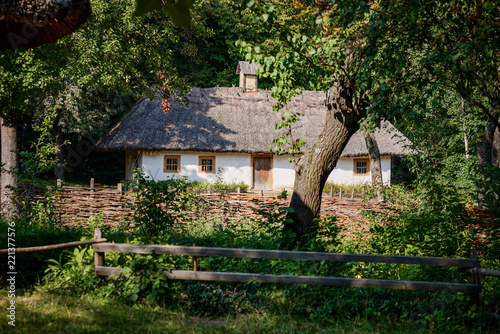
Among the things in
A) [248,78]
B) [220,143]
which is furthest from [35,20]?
[248,78]

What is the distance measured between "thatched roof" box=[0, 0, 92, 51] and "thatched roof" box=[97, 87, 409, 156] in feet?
56.6

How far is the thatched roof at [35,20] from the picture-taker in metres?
2.40

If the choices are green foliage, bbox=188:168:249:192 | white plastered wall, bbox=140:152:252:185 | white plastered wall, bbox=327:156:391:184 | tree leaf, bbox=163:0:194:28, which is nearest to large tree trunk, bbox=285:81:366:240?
tree leaf, bbox=163:0:194:28

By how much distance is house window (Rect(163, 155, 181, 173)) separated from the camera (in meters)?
20.5

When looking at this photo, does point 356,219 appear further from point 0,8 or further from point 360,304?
point 0,8

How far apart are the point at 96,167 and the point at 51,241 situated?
20.2m

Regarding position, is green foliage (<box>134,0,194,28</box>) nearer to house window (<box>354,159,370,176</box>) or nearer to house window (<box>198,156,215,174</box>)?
house window (<box>198,156,215,174</box>)

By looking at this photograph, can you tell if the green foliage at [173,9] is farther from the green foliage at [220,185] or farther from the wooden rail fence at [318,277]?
the green foliage at [220,185]

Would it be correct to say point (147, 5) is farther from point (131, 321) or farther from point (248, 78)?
point (248, 78)

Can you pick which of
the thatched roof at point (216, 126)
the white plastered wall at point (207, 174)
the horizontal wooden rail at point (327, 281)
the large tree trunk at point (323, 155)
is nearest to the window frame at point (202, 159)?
the white plastered wall at point (207, 174)

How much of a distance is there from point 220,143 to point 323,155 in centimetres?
1389

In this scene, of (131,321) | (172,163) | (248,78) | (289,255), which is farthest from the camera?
(248,78)


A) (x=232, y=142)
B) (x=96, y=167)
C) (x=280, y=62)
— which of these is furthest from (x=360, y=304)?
(x=96, y=167)

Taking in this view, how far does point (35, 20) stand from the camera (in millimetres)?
2418
